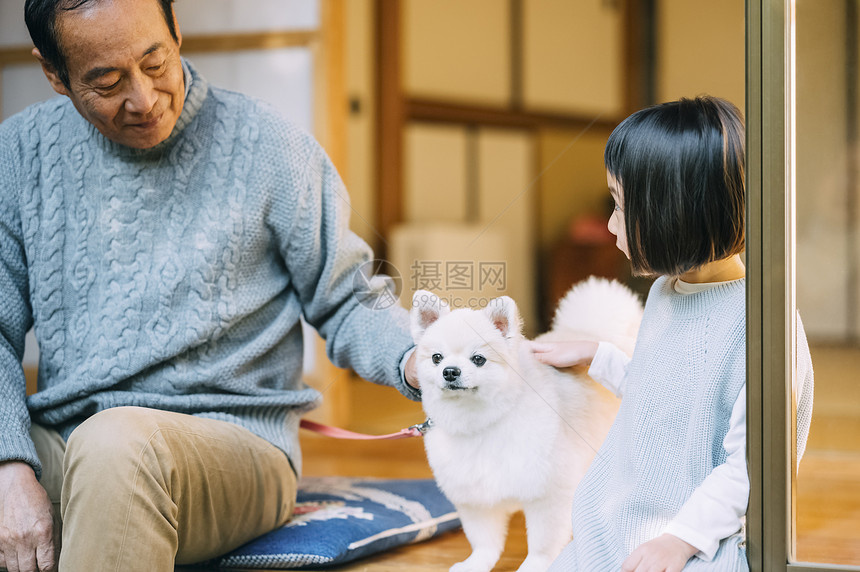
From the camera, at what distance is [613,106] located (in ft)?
2.72

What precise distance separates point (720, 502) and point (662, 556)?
7 cm

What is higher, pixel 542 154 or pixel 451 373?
pixel 542 154

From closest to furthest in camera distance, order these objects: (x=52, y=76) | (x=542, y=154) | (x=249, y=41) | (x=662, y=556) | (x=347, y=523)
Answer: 1. (x=662, y=556)
2. (x=542, y=154)
3. (x=52, y=76)
4. (x=347, y=523)
5. (x=249, y=41)

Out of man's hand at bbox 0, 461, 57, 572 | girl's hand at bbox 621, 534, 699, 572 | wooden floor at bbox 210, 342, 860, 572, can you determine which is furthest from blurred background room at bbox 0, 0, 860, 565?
man's hand at bbox 0, 461, 57, 572

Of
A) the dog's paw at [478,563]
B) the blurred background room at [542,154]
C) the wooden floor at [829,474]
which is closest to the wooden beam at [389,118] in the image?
the blurred background room at [542,154]

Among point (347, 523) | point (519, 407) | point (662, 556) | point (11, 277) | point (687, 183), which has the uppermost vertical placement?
point (687, 183)

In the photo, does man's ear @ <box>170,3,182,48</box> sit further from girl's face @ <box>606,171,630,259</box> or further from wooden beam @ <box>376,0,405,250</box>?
girl's face @ <box>606,171,630,259</box>

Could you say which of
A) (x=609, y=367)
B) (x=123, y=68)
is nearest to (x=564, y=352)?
(x=609, y=367)

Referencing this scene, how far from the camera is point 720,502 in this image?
712mm

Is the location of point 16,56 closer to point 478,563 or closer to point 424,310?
point 424,310

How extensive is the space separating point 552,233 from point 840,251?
10.4 inches

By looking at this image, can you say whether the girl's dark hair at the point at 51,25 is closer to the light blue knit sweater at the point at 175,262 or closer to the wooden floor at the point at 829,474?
the light blue knit sweater at the point at 175,262

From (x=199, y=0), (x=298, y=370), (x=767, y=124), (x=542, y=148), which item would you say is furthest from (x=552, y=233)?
(x=199, y=0)

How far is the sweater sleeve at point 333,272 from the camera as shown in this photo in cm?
96
